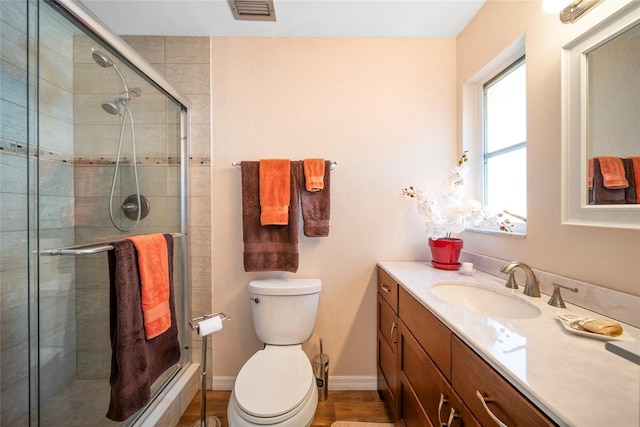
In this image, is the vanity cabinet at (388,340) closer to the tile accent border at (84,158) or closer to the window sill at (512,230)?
the window sill at (512,230)

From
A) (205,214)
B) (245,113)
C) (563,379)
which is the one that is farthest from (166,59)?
(563,379)

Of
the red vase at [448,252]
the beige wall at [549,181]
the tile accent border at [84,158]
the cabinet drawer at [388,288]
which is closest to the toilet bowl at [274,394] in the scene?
the cabinet drawer at [388,288]

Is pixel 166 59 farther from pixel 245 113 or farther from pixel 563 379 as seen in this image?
pixel 563 379

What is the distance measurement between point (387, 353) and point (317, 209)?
92 centimetres

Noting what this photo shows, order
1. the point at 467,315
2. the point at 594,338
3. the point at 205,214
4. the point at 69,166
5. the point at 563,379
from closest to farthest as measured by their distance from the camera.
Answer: the point at 563,379, the point at 594,338, the point at 467,315, the point at 69,166, the point at 205,214

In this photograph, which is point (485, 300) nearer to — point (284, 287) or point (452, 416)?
point (452, 416)

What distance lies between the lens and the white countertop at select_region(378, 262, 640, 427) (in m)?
0.39

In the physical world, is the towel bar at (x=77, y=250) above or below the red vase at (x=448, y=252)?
above

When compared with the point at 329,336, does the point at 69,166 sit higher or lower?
higher

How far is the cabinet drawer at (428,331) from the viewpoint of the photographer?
74 centimetres

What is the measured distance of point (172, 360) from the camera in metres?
1.17

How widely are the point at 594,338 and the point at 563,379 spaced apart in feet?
0.92

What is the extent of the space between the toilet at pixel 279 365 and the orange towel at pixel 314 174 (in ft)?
1.93

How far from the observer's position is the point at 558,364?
507mm
